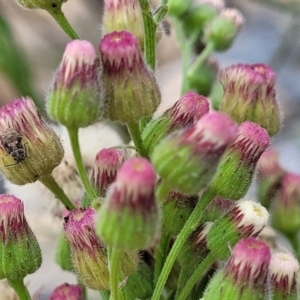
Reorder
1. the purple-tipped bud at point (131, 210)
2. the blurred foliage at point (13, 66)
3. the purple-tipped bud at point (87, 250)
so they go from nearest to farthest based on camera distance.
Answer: the purple-tipped bud at point (131, 210), the purple-tipped bud at point (87, 250), the blurred foliage at point (13, 66)

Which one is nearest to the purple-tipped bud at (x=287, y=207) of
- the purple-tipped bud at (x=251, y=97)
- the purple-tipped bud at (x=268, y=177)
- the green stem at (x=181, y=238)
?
the purple-tipped bud at (x=268, y=177)

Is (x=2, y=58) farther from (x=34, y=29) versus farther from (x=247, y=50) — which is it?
(x=247, y=50)

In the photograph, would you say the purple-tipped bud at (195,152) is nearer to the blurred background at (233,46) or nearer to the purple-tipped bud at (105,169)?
the purple-tipped bud at (105,169)

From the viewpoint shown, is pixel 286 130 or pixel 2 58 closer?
pixel 2 58

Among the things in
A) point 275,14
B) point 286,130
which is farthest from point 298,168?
point 275,14

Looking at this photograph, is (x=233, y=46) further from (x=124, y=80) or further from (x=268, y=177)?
(x=124, y=80)

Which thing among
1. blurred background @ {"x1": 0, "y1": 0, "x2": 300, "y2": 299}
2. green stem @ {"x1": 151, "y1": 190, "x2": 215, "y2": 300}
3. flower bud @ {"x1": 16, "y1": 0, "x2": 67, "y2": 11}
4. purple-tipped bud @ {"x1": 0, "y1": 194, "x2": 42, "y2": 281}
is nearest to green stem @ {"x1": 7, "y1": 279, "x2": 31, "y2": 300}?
purple-tipped bud @ {"x1": 0, "y1": 194, "x2": 42, "y2": 281}

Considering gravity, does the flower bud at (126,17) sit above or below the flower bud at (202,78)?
above
